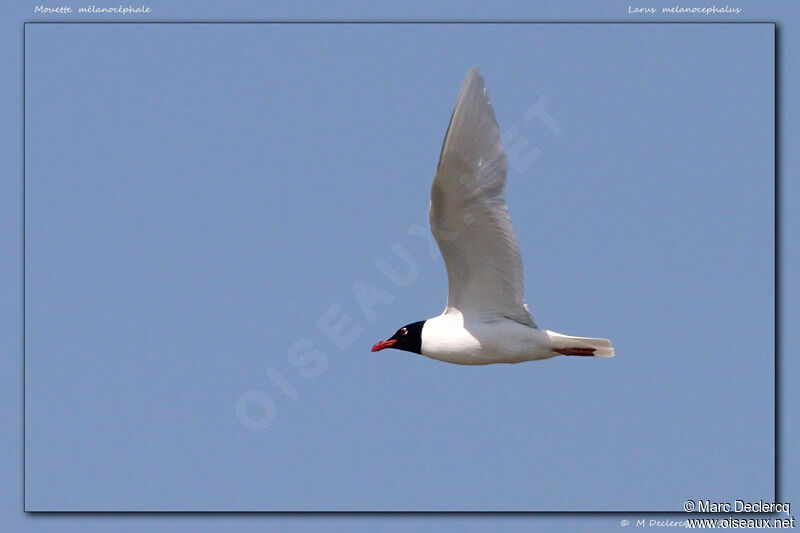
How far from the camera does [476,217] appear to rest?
802 cm

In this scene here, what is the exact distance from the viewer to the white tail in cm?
831

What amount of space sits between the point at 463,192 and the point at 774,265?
8.91 ft

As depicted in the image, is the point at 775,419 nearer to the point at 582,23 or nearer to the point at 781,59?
→ the point at 781,59

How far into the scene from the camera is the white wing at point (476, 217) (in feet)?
25.2

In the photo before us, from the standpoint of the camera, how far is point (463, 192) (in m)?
7.91

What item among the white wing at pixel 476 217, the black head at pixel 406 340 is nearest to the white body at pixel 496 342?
the white wing at pixel 476 217

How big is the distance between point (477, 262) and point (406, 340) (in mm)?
1126

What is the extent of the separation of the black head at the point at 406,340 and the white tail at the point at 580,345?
120 cm

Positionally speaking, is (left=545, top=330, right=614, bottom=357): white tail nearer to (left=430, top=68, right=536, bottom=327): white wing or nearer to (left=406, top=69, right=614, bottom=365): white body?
(left=406, top=69, right=614, bottom=365): white body

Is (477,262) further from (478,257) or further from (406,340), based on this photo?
(406,340)

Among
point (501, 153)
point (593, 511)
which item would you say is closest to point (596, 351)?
point (593, 511)

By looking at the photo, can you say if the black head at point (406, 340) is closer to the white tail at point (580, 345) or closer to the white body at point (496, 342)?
the white body at point (496, 342)

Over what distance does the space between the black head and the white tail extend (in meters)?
1.20

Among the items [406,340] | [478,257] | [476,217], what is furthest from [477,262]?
[406,340]
